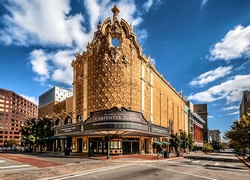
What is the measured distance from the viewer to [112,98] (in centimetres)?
4169

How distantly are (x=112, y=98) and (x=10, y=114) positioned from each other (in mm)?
133658

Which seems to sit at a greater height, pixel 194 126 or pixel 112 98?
pixel 112 98

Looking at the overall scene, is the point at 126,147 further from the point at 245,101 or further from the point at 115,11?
the point at 245,101

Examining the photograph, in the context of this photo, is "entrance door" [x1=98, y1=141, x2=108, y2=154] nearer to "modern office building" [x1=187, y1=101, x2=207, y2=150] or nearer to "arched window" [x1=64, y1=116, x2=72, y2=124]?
"arched window" [x1=64, y1=116, x2=72, y2=124]

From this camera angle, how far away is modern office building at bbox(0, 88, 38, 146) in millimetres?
143375

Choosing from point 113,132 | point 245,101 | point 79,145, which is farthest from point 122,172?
point 245,101

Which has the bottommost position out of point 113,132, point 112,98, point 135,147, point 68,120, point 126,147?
point 135,147

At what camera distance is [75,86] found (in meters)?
50.5

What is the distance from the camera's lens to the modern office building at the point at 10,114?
14338cm

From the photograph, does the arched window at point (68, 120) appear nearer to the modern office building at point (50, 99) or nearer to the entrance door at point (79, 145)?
the entrance door at point (79, 145)

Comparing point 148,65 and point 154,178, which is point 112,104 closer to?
point 148,65

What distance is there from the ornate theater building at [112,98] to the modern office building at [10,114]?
370ft

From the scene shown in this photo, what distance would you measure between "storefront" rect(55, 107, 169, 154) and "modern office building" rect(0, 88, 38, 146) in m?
117

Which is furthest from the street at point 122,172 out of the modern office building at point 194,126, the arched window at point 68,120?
the modern office building at point 194,126
